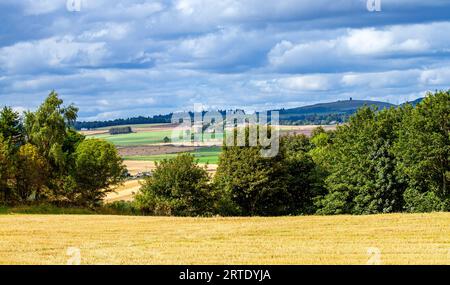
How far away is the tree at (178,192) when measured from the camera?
74.3 meters

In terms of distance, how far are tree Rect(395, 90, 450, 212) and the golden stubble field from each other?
23.6m

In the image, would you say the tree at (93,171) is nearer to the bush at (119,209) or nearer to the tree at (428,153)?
the bush at (119,209)

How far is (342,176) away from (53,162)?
31953 millimetres

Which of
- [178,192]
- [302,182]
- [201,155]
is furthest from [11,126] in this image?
[201,155]

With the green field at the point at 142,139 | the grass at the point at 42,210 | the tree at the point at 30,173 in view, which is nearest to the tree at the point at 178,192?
the grass at the point at 42,210

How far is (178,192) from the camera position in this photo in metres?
74.9

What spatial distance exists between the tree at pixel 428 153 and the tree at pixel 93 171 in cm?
3003

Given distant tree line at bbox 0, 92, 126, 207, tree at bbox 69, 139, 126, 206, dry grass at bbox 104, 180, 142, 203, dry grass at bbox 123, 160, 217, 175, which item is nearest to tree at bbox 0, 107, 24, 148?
distant tree line at bbox 0, 92, 126, 207

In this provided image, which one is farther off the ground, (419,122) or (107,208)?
(419,122)

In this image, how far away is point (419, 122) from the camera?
73188 millimetres

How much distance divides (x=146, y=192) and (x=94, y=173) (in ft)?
19.3
